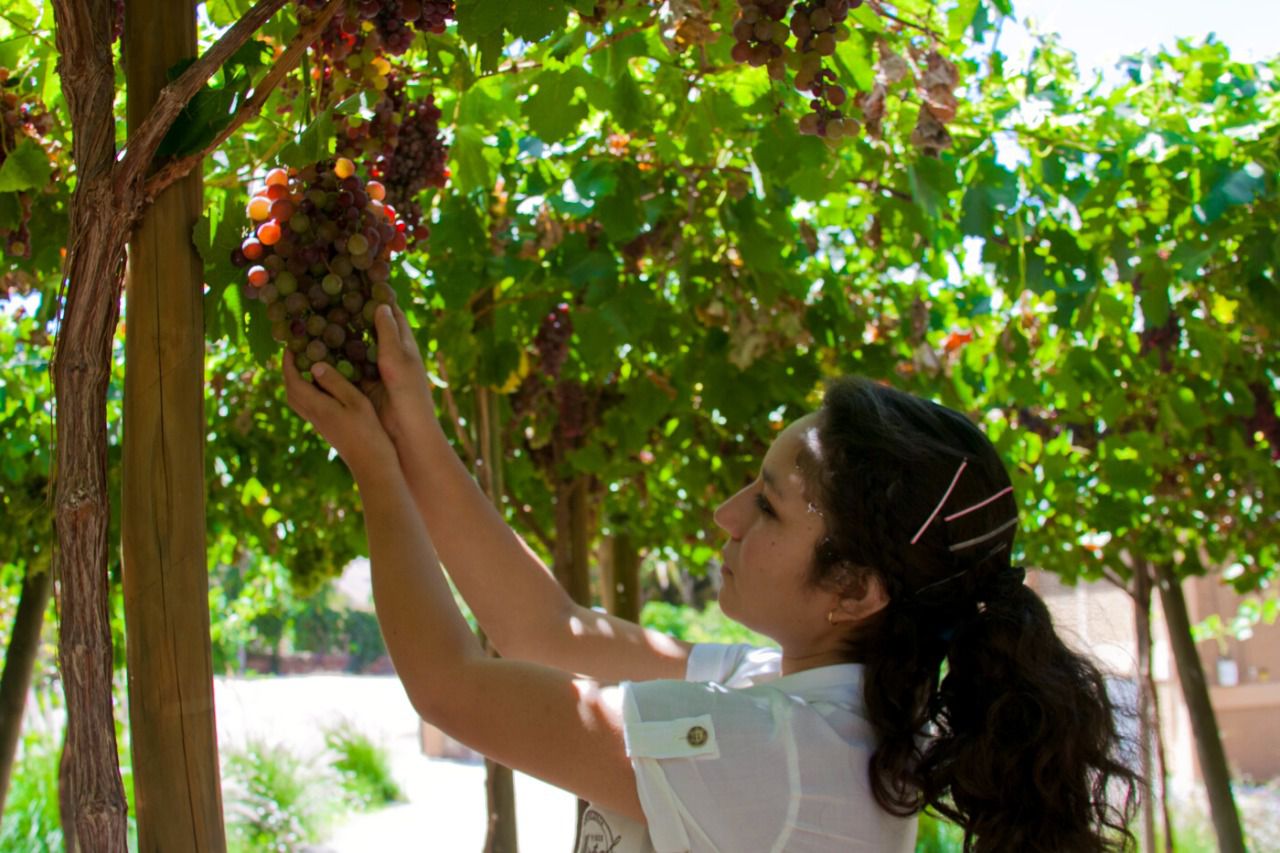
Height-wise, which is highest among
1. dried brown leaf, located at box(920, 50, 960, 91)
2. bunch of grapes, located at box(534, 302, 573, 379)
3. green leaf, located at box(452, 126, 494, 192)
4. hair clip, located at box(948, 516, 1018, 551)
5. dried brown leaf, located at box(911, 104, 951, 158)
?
green leaf, located at box(452, 126, 494, 192)

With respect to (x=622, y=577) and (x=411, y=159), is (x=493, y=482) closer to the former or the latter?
(x=411, y=159)

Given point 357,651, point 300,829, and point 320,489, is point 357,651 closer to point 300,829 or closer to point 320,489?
point 300,829

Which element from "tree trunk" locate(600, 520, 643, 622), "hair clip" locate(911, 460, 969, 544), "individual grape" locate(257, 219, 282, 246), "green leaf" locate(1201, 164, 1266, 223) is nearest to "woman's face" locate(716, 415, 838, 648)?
"hair clip" locate(911, 460, 969, 544)

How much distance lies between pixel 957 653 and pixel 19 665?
396 centimetres

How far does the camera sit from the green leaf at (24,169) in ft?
6.15

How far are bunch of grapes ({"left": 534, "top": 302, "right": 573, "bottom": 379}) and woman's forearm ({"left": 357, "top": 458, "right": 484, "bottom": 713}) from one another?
92.8 inches

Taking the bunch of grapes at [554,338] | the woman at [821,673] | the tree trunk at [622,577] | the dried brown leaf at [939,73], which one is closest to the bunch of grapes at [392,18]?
the woman at [821,673]

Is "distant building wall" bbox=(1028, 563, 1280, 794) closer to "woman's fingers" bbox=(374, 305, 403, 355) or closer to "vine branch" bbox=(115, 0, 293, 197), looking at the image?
"woman's fingers" bbox=(374, 305, 403, 355)

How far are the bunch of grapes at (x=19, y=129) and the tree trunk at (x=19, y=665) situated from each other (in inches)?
102

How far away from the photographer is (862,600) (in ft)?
5.36

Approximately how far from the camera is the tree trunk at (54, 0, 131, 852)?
4.25ft

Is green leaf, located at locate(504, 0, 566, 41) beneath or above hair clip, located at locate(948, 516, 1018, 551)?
above

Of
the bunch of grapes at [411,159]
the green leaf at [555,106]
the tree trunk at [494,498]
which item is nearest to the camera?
the bunch of grapes at [411,159]

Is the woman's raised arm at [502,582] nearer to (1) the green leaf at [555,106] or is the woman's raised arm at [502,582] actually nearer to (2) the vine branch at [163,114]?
(2) the vine branch at [163,114]
